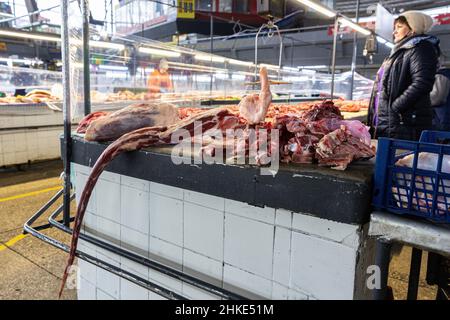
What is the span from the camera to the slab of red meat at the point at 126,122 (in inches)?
88.6

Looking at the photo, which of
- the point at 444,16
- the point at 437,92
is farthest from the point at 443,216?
the point at 444,16

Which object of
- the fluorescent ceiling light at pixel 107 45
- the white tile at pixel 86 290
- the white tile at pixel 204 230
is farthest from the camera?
the fluorescent ceiling light at pixel 107 45

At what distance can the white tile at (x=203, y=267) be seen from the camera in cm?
187

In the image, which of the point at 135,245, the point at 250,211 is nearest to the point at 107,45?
the point at 135,245

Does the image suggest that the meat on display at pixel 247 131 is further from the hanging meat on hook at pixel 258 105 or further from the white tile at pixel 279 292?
the white tile at pixel 279 292

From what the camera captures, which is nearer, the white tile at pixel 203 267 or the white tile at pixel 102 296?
the white tile at pixel 203 267

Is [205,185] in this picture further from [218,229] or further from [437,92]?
[437,92]

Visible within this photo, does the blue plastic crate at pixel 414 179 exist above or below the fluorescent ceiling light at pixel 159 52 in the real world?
below

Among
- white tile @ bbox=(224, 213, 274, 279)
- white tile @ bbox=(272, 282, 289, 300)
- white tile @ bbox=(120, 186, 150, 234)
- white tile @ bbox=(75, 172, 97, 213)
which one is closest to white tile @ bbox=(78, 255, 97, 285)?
white tile @ bbox=(75, 172, 97, 213)

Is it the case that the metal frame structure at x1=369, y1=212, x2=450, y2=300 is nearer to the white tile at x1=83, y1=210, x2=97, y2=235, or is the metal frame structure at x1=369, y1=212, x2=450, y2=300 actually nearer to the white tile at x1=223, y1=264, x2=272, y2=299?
the white tile at x1=223, y1=264, x2=272, y2=299

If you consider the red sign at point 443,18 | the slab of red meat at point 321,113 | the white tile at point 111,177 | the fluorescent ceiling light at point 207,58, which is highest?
the red sign at point 443,18

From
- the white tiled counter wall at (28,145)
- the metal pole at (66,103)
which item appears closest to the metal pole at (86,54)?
the metal pole at (66,103)

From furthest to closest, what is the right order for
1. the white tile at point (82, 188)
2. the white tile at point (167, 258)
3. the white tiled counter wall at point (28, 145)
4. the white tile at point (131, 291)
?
the white tiled counter wall at point (28, 145)
the white tile at point (82, 188)
the white tile at point (131, 291)
the white tile at point (167, 258)
